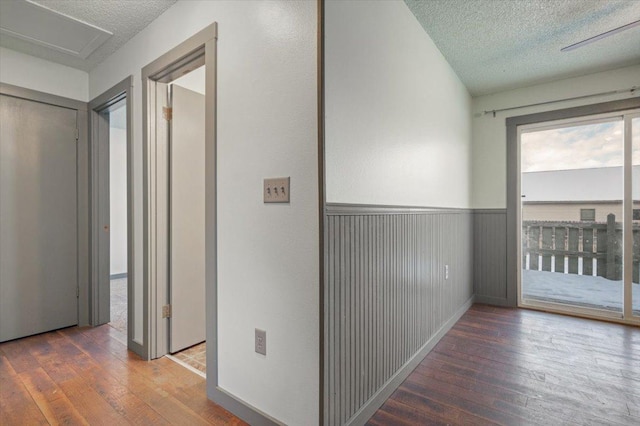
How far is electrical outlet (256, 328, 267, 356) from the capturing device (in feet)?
5.09

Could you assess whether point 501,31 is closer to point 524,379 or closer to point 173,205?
point 524,379

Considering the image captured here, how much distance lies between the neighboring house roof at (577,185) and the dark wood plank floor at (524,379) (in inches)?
54.9

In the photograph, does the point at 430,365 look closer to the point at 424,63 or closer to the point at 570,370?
the point at 570,370

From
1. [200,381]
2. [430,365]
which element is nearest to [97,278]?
[200,381]

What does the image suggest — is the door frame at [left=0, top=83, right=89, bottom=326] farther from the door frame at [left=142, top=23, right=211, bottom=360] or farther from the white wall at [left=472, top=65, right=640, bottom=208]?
the white wall at [left=472, top=65, right=640, bottom=208]

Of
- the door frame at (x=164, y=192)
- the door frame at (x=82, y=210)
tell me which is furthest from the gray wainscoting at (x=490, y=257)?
the door frame at (x=82, y=210)

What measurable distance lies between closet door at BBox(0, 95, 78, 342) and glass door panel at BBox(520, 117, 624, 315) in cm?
505

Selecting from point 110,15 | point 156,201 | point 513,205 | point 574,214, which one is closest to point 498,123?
point 513,205

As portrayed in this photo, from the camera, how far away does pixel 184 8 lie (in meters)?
2.04

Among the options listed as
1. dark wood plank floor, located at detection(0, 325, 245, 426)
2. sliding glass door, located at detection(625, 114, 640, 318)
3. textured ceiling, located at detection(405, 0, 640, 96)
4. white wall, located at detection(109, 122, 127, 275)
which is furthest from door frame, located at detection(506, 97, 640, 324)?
white wall, located at detection(109, 122, 127, 275)

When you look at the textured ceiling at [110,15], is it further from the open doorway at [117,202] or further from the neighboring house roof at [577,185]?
the neighboring house roof at [577,185]

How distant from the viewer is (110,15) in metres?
2.19

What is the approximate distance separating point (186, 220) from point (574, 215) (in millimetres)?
4144

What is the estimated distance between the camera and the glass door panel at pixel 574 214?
3318mm
